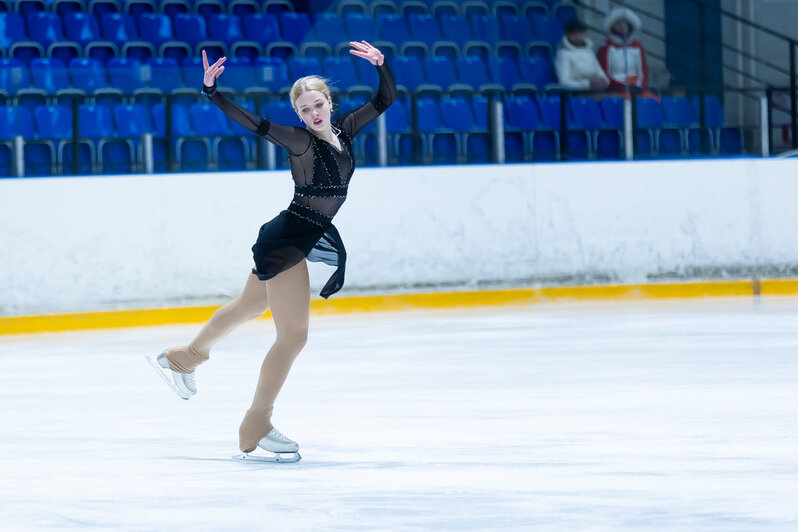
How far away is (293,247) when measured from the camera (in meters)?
4.49

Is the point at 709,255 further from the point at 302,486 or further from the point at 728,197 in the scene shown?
the point at 302,486

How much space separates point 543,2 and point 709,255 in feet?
11.3

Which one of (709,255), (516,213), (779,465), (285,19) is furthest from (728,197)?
(779,465)

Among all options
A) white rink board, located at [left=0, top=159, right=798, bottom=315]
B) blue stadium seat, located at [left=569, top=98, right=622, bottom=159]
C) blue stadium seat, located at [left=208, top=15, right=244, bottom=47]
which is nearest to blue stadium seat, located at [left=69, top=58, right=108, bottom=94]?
white rink board, located at [left=0, top=159, right=798, bottom=315]

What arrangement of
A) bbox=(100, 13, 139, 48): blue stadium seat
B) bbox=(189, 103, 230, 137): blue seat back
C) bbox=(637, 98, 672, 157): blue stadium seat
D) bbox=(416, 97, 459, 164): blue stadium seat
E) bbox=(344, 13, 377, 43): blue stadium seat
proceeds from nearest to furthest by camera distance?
bbox=(189, 103, 230, 137): blue seat back
bbox=(416, 97, 459, 164): blue stadium seat
bbox=(637, 98, 672, 157): blue stadium seat
bbox=(100, 13, 139, 48): blue stadium seat
bbox=(344, 13, 377, 43): blue stadium seat

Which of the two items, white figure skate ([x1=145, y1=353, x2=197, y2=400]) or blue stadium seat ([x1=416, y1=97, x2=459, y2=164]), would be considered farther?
blue stadium seat ([x1=416, y1=97, x2=459, y2=164])

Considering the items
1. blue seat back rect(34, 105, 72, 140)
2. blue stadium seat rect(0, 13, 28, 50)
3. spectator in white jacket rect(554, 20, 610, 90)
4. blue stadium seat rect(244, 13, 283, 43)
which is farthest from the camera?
blue stadium seat rect(244, 13, 283, 43)

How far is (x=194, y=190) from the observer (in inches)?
384

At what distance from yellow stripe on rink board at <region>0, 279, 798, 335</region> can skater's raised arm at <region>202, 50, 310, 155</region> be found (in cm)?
517

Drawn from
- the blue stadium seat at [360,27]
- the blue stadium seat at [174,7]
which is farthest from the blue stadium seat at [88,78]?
the blue stadium seat at [360,27]

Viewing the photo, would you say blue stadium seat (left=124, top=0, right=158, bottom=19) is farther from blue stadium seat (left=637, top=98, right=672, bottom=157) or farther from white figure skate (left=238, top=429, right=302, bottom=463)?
white figure skate (left=238, top=429, right=302, bottom=463)

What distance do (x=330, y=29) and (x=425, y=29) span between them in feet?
3.11

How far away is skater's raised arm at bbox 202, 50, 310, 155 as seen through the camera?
4418 millimetres

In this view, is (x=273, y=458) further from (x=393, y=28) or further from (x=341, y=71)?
(x=393, y=28)
